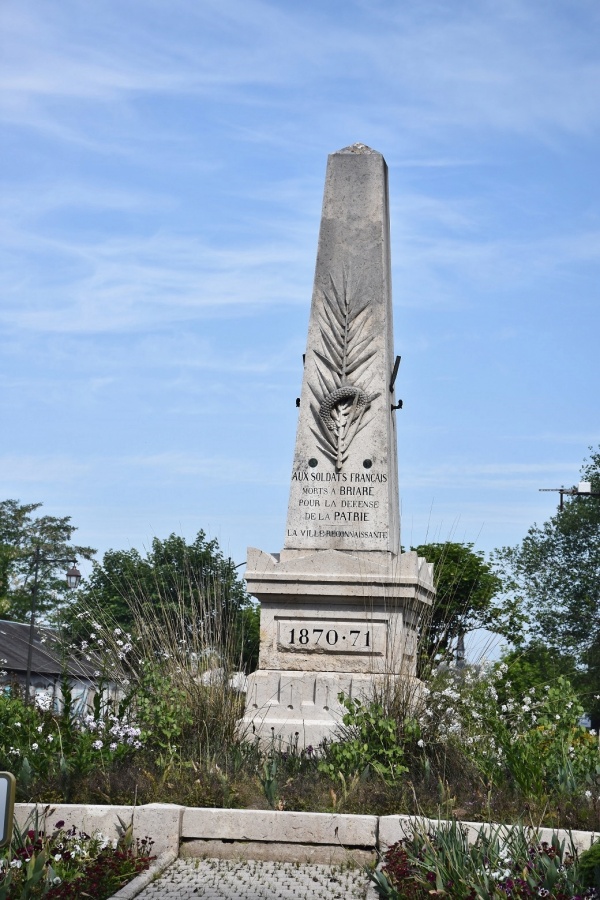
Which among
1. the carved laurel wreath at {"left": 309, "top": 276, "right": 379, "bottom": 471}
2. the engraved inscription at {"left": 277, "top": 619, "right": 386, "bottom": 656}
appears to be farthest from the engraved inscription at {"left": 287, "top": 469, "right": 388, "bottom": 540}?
the engraved inscription at {"left": 277, "top": 619, "right": 386, "bottom": 656}

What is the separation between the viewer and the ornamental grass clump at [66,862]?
7152mm

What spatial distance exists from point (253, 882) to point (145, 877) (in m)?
0.69

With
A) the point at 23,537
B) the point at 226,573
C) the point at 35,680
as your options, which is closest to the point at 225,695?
the point at 226,573

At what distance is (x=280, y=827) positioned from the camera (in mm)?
8750

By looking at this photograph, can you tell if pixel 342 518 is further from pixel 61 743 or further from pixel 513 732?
pixel 61 743

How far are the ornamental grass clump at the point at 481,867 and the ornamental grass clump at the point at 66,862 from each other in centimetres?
Answer: 161

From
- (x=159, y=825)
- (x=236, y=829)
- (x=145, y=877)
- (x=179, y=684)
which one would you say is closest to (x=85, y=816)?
(x=159, y=825)

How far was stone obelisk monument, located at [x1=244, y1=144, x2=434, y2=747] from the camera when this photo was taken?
38.8 ft

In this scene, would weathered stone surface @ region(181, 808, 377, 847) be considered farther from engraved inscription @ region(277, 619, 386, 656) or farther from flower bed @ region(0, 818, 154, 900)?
engraved inscription @ region(277, 619, 386, 656)

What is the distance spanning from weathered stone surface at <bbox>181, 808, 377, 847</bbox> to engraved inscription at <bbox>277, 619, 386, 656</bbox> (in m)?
3.30

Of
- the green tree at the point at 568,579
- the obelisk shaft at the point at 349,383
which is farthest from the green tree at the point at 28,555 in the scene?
the obelisk shaft at the point at 349,383

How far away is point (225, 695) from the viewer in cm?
1094

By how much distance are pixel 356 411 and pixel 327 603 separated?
200 cm

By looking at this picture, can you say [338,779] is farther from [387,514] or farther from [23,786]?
[387,514]
